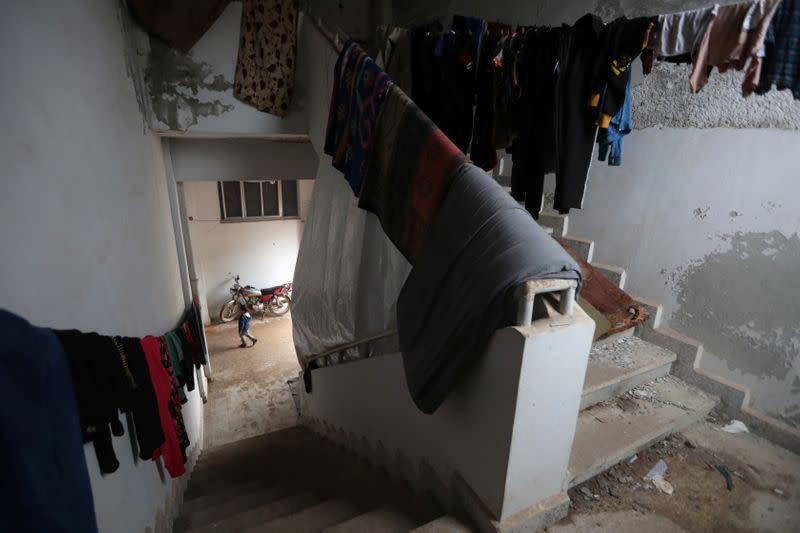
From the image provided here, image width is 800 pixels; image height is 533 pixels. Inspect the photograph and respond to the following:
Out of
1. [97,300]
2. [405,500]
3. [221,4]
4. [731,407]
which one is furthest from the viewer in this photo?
[221,4]

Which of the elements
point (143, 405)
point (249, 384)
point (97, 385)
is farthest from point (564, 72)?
point (249, 384)

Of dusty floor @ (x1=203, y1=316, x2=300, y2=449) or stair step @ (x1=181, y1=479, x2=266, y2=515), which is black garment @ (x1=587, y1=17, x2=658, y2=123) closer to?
stair step @ (x1=181, y1=479, x2=266, y2=515)

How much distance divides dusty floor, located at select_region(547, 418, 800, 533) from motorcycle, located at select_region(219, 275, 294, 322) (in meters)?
6.38

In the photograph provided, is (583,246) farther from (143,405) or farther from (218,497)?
(218,497)

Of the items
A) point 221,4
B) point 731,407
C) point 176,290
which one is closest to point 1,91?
point 221,4

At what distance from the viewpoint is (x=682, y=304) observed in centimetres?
219

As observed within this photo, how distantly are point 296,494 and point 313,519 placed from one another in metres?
0.62

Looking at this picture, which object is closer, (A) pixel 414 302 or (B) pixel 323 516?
(A) pixel 414 302

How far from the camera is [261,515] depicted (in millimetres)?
1924

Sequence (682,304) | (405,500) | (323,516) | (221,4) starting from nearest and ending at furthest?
(405,500)
(323,516)
(682,304)
(221,4)

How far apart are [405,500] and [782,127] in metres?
2.47

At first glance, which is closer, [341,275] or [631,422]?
[631,422]

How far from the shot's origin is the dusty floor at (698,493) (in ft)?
4.41

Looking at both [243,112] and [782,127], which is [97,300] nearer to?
[243,112]
